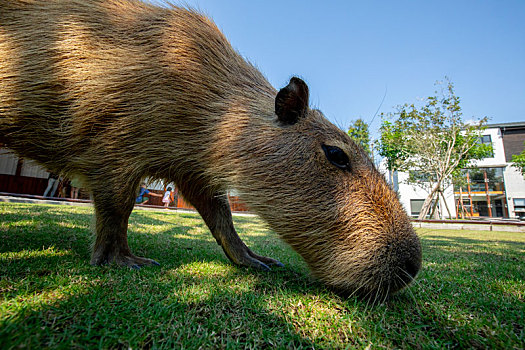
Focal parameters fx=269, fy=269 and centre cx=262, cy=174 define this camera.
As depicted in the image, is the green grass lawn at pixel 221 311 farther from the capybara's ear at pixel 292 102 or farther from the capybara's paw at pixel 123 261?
the capybara's ear at pixel 292 102

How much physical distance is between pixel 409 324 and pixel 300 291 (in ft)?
2.06

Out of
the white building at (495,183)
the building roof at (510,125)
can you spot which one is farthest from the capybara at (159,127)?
the building roof at (510,125)

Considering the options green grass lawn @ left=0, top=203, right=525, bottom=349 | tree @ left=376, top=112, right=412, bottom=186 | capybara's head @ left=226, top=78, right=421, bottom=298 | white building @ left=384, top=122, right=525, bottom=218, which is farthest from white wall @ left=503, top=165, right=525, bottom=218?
capybara's head @ left=226, top=78, right=421, bottom=298

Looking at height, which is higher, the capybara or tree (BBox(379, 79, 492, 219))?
tree (BBox(379, 79, 492, 219))

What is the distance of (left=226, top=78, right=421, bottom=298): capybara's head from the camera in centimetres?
151

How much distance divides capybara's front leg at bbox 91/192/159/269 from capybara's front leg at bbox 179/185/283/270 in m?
0.61

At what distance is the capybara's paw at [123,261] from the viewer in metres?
2.02

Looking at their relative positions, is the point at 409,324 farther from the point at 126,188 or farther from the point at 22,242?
the point at 22,242

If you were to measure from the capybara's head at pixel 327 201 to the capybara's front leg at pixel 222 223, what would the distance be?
0.68 m

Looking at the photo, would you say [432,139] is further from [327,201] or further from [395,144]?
[327,201]

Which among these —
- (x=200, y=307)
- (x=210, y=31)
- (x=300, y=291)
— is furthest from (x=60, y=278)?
(x=210, y=31)

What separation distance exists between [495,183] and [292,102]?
154ft

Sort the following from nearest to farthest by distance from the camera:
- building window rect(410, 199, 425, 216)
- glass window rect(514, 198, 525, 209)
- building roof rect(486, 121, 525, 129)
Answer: glass window rect(514, 198, 525, 209) → building roof rect(486, 121, 525, 129) → building window rect(410, 199, 425, 216)

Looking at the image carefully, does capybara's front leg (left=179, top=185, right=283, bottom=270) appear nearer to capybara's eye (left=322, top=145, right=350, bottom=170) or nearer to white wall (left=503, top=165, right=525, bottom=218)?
capybara's eye (left=322, top=145, right=350, bottom=170)
